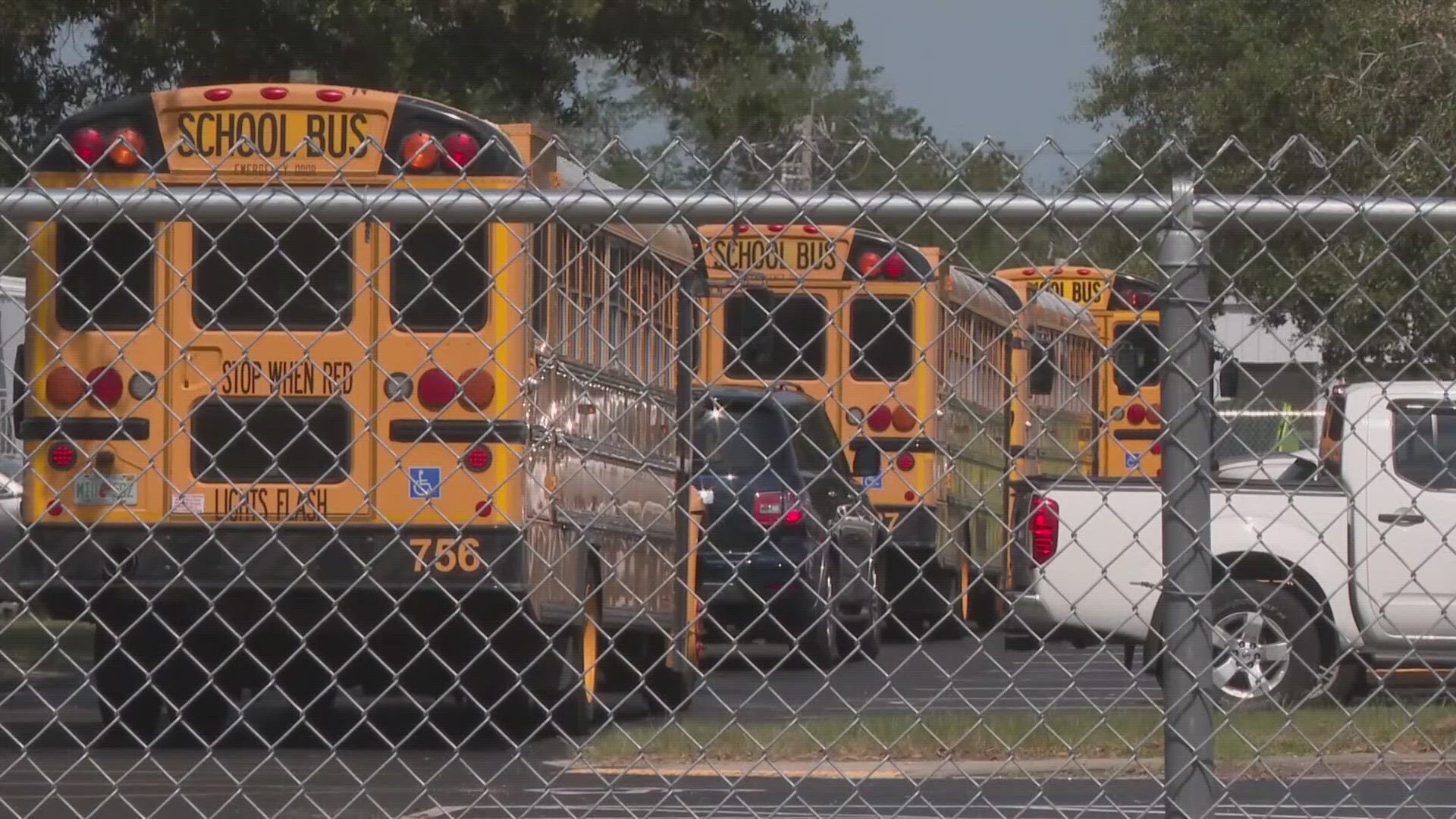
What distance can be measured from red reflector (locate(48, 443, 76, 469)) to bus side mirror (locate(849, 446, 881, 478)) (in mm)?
4559

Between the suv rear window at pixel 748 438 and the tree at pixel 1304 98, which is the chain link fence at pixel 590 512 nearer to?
the suv rear window at pixel 748 438

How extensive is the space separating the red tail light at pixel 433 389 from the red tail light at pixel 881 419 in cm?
883

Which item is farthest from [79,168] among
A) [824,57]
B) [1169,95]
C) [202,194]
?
[1169,95]

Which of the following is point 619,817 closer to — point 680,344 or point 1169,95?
point 680,344

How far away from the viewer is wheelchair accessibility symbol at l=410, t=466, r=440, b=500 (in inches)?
356

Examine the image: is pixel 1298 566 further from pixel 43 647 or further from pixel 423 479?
pixel 43 647

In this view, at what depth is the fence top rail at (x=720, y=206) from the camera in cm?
437

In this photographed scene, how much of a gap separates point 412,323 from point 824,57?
1065cm

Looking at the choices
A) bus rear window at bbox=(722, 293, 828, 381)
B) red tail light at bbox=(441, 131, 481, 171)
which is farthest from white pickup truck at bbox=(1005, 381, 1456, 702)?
red tail light at bbox=(441, 131, 481, 171)

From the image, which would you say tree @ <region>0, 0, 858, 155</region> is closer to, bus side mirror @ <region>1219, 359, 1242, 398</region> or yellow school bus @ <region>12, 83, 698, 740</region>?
yellow school bus @ <region>12, 83, 698, 740</region>

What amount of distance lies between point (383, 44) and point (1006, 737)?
864 centimetres

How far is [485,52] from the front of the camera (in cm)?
1773

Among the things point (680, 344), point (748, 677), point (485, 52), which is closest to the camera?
point (680, 344)

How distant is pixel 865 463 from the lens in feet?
50.4
